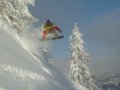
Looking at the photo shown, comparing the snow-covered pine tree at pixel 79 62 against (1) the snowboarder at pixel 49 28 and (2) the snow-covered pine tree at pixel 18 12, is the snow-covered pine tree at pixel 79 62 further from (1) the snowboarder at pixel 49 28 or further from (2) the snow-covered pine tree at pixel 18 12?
(2) the snow-covered pine tree at pixel 18 12

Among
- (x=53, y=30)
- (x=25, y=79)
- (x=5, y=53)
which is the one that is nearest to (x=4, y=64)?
(x=25, y=79)

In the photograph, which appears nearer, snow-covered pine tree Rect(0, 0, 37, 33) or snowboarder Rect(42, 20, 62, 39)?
snow-covered pine tree Rect(0, 0, 37, 33)

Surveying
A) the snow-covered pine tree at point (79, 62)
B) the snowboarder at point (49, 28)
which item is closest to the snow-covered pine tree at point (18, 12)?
the snowboarder at point (49, 28)

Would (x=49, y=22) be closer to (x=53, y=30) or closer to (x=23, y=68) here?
(x=53, y=30)

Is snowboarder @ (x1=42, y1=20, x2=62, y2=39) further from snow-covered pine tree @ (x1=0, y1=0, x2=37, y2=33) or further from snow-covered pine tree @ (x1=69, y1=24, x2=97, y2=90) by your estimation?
snow-covered pine tree @ (x1=69, y1=24, x2=97, y2=90)

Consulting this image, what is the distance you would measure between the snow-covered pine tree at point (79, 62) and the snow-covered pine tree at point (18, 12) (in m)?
17.9

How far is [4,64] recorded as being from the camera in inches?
288

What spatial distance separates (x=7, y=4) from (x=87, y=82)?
912 inches

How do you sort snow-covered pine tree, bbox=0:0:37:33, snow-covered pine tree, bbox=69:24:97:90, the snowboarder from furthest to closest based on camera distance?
snow-covered pine tree, bbox=69:24:97:90
the snowboarder
snow-covered pine tree, bbox=0:0:37:33

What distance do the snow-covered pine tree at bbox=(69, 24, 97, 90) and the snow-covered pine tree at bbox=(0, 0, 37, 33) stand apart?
58.7 ft

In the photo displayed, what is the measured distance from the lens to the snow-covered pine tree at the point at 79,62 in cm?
4016

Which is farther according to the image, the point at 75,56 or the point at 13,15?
the point at 75,56

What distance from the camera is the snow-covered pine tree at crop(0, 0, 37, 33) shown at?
1960cm

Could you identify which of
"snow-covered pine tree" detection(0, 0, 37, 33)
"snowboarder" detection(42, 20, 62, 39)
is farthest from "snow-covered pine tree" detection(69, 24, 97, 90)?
"snow-covered pine tree" detection(0, 0, 37, 33)
